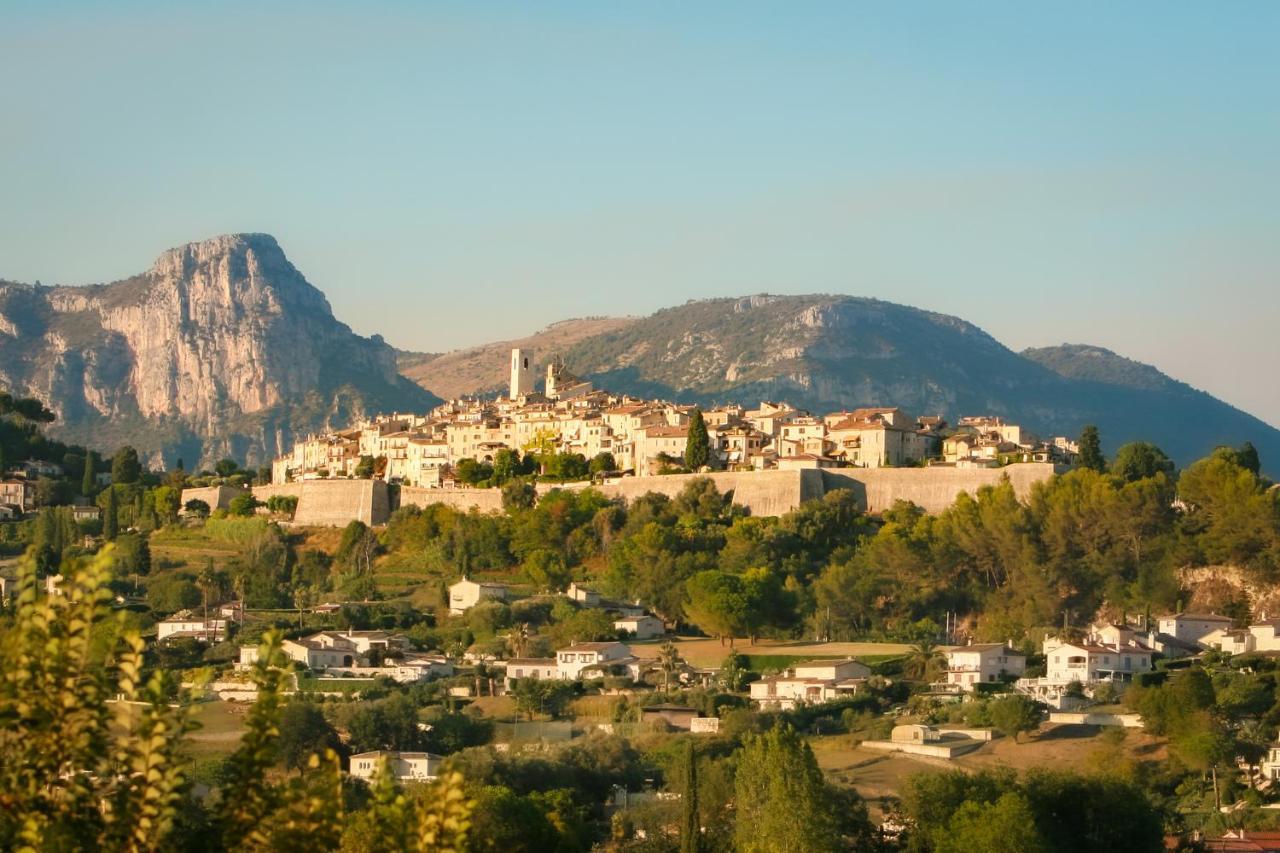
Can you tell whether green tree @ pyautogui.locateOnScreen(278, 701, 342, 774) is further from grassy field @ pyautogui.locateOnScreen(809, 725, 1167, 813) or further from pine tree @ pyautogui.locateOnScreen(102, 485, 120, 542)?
pine tree @ pyautogui.locateOnScreen(102, 485, 120, 542)

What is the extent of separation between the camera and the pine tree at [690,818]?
3744 centimetres

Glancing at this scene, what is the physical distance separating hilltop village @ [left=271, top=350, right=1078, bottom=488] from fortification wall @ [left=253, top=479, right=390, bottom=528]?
263 centimetres

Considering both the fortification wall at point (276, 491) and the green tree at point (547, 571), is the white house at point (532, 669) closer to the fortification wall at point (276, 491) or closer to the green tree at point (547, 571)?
the green tree at point (547, 571)

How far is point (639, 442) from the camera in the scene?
74062 mm

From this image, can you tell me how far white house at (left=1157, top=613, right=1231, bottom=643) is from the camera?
57.1 metres

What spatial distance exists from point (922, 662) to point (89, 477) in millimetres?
38829

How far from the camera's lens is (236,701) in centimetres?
5119

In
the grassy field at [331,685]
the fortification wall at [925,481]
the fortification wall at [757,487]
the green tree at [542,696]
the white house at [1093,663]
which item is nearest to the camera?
the green tree at [542,696]

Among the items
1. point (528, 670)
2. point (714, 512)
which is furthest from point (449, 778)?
point (714, 512)

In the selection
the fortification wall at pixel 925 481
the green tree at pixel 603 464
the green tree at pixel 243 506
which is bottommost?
the green tree at pixel 243 506

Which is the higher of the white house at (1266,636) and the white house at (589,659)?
the white house at (1266,636)

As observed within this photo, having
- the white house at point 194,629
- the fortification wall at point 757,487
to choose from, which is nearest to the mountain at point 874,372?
the fortification wall at point 757,487

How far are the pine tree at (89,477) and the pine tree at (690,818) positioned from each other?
47820 millimetres

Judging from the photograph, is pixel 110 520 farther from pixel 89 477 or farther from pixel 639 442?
pixel 639 442
